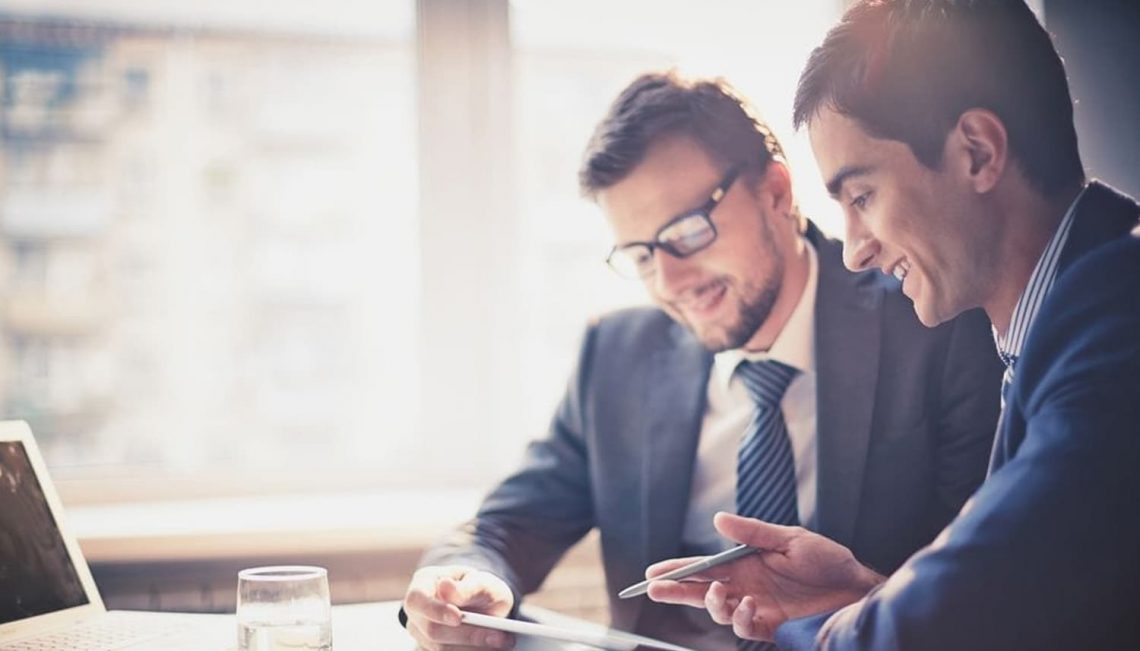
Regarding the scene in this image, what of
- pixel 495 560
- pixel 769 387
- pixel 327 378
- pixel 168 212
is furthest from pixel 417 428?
pixel 769 387

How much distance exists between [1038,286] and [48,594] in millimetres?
1075

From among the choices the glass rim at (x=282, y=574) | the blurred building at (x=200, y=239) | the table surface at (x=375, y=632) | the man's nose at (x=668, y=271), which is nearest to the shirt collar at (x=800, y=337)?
the man's nose at (x=668, y=271)

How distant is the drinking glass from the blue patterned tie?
1.74 ft

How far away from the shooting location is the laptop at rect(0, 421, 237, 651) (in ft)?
3.74

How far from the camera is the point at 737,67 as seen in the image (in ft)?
5.46

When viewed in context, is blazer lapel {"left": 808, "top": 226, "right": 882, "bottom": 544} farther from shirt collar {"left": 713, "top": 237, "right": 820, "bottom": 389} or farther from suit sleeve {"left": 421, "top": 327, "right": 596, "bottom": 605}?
suit sleeve {"left": 421, "top": 327, "right": 596, "bottom": 605}

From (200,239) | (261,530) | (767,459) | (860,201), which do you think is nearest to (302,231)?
(200,239)

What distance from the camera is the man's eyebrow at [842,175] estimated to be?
86 centimetres

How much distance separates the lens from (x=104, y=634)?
3.84 feet

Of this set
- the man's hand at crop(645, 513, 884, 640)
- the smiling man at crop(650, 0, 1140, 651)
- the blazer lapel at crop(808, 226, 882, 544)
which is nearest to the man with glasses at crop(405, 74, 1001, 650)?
the blazer lapel at crop(808, 226, 882, 544)

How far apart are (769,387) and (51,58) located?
1524 mm

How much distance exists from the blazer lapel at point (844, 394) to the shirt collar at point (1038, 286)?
0.42 m

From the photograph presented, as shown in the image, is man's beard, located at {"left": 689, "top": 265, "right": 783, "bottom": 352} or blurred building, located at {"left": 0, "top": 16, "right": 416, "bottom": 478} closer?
man's beard, located at {"left": 689, "top": 265, "right": 783, "bottom": 352}

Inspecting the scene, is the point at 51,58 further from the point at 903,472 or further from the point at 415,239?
the point at 903,472
